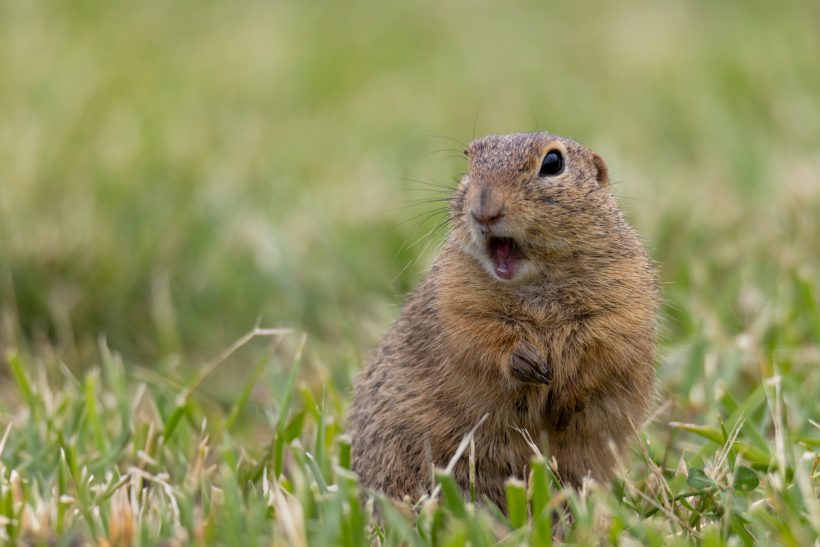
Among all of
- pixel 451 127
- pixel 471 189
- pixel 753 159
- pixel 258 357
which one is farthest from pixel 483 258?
pixel 451 127

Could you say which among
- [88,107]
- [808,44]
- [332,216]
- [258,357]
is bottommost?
[258,357]

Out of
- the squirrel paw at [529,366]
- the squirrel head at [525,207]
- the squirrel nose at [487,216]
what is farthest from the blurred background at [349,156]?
the squirrel paw at [529,366]

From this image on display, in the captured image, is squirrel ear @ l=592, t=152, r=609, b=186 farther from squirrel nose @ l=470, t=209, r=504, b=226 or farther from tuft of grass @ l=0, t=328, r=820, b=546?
tuft of grass @ l=0, t=328, r=820, b=546

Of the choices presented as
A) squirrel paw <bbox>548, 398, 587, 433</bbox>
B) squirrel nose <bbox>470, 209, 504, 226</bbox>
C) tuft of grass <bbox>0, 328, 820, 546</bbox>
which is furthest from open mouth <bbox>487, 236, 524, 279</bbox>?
tuft of grass <bbox>0, 328, 820, 546</bbox>

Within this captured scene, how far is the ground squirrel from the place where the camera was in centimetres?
361

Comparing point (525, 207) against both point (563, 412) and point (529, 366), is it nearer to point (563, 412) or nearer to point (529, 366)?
point (529, 366)

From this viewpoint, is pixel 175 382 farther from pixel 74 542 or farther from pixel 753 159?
pixel 753 159

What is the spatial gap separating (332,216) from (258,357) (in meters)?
1.38

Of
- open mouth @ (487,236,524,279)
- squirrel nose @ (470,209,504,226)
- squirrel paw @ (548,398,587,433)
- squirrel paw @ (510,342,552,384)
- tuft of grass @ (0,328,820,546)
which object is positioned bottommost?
tuft of grass @ (0,328,820,546)

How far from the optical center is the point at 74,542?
298 centimetres

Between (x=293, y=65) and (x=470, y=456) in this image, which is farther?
(x=293, y=65)

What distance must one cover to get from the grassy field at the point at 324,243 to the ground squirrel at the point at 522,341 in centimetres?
18

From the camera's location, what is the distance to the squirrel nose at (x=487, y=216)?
3.49 m

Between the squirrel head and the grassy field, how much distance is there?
0.67 metres
